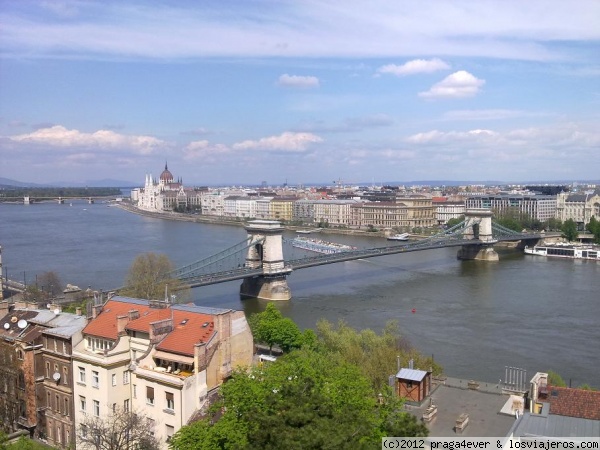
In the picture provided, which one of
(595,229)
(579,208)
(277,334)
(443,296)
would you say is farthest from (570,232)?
(277,334)

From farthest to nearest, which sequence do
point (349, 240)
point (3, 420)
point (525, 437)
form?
A: 1. point (349, 240)
2. point (3, 420)
3. point (525, 437)

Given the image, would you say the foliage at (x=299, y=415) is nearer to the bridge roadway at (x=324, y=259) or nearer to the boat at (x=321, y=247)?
the bridge roadway at (x=324, y=259)

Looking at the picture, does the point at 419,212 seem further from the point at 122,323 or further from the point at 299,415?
the point at 299,415

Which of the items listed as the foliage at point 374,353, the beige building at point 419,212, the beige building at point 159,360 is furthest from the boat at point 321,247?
the beige building at point 159,360

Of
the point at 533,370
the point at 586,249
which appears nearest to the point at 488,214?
the point at 586,249

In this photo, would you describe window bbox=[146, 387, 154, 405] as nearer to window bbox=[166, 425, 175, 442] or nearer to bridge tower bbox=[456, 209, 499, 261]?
window bbox=[166, 425, 175, 442]

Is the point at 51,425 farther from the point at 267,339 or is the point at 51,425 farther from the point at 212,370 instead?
the point at 267,339

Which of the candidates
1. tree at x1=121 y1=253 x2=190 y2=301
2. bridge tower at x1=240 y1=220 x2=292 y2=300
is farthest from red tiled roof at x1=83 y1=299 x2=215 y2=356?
bridge tower at x1=240 y1=220 x2=292 y2=300
